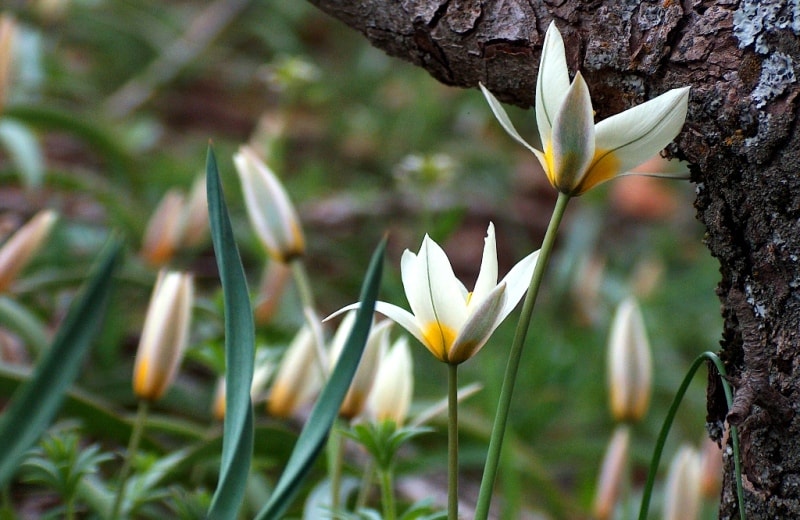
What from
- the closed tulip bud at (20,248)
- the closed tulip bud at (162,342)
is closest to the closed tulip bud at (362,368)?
the closed tulip bud at (162,342)

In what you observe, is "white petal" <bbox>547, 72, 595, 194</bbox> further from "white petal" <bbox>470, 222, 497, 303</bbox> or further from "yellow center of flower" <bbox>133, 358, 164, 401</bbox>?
"yellow center of flower" <bbox>133, 358, 164, 401</bbox>

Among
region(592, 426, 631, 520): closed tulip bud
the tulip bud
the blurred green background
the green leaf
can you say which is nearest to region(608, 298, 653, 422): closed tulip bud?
region(592, 426, 631, 520): closed tulip bud

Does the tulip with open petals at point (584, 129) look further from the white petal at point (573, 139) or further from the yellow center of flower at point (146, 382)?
the yellow center of flower at point (146, 382)

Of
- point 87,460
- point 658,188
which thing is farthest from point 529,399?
point 658,188

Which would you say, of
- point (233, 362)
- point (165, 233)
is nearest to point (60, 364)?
point (233, 362)

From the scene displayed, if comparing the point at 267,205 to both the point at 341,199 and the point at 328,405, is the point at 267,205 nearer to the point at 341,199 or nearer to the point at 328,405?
the point at 328,405

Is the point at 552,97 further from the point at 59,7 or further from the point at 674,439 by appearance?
the point at 59,7

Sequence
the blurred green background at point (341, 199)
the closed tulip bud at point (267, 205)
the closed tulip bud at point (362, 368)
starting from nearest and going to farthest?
1. the closed tulip bud at point (362, 368)
2. the closed tulip bud at point (267, 205)
3. the blurred green background at point (341, 199)
